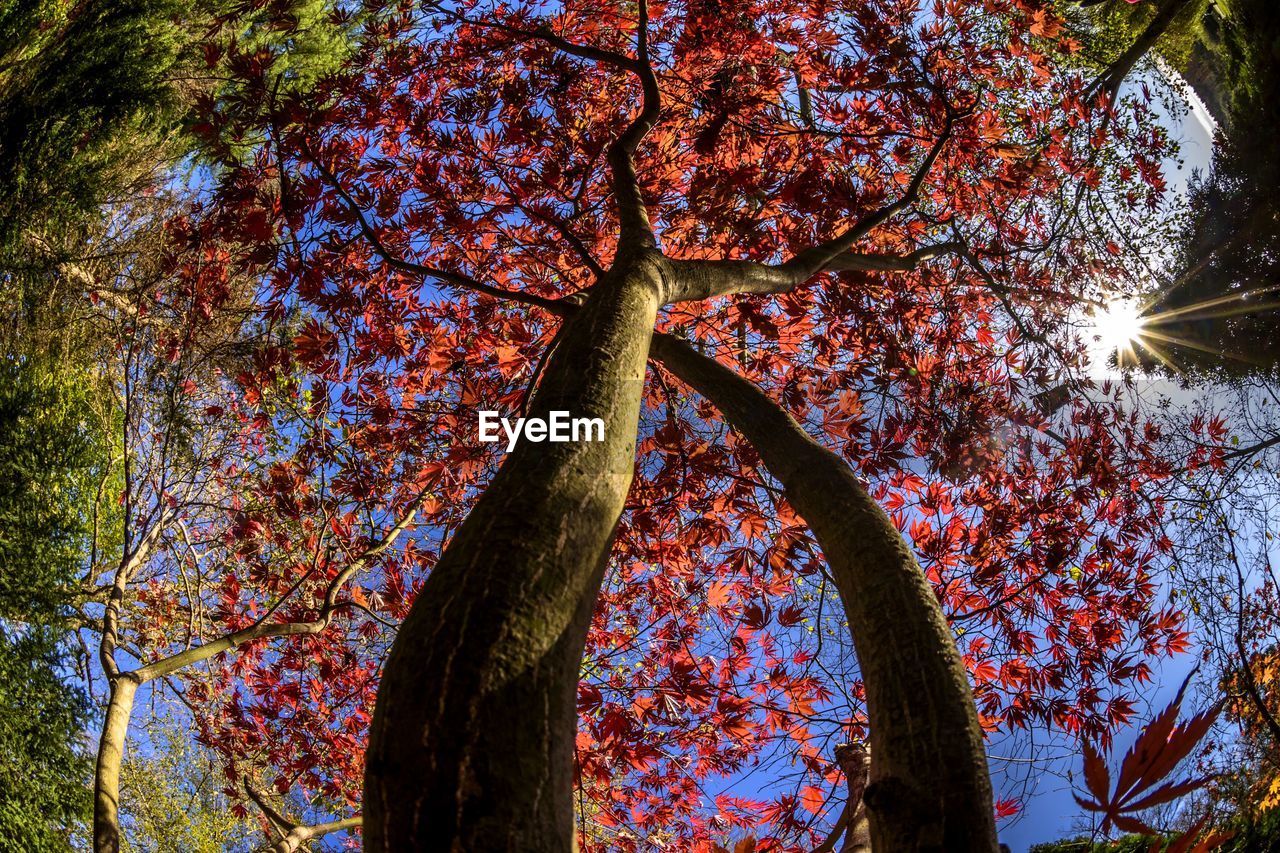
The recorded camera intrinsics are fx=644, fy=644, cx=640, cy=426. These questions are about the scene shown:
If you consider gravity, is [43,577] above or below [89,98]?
below

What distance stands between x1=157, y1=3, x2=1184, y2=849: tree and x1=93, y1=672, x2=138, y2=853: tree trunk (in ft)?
3.83

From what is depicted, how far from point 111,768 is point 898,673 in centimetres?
375

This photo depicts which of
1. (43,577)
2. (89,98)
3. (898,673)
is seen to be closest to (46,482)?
(43,577)

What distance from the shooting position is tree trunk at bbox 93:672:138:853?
2945mm

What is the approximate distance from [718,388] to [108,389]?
762cm

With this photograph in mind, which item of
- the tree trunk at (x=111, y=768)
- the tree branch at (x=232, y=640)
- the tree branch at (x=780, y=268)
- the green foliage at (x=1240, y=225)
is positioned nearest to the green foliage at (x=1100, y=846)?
the tree branch at (x=780, y=268)

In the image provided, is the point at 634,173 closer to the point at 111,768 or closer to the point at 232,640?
the point at 232,640

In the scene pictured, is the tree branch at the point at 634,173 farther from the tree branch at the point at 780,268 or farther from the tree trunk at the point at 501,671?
the tree trunk at the point at 501,671

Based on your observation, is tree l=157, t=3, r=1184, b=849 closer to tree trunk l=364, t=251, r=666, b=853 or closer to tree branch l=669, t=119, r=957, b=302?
tree branch l=669, t=119, r=957, b=302

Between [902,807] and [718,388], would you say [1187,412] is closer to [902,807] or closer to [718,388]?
[718,388]

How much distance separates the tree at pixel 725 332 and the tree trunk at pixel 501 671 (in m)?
1.52

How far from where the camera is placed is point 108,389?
6.90 metres

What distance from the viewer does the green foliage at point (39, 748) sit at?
194 inches

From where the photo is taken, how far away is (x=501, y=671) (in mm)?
850
